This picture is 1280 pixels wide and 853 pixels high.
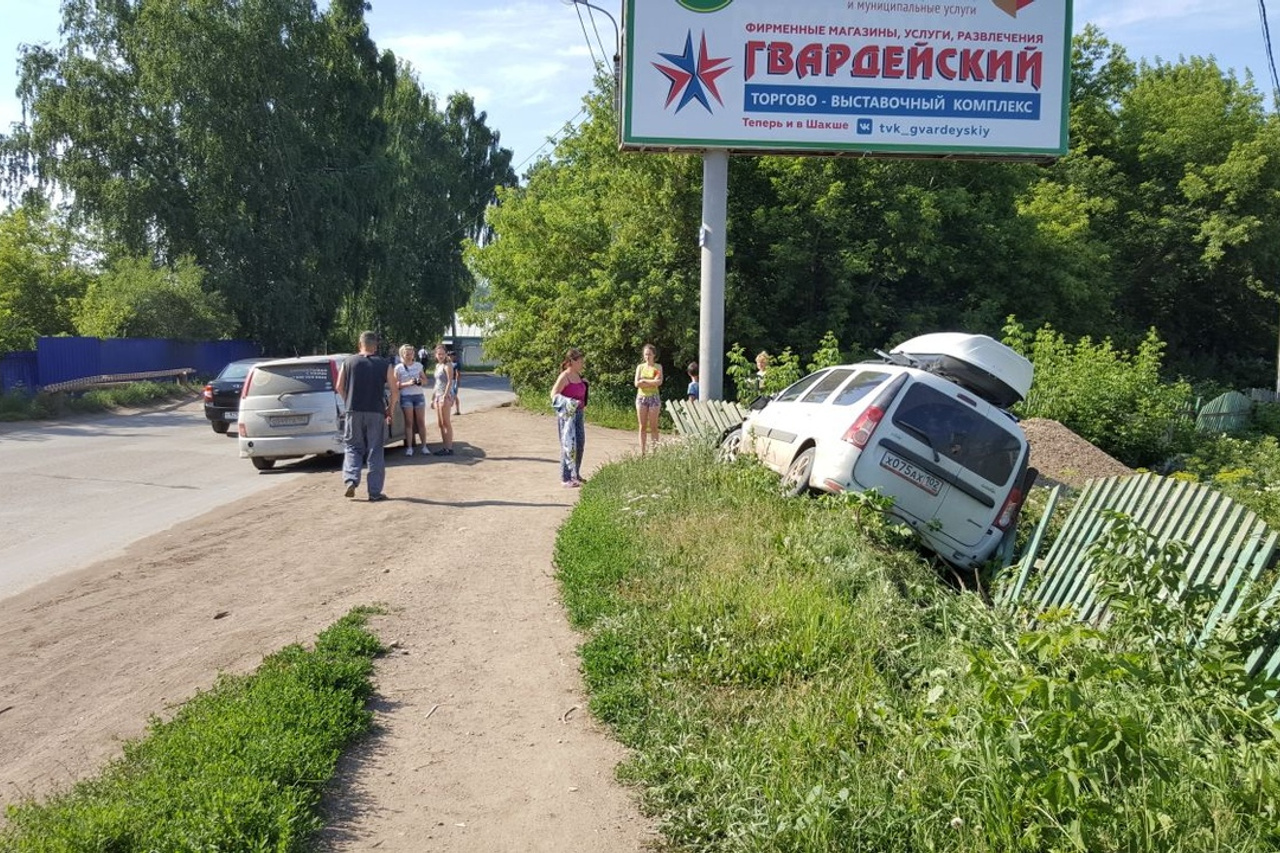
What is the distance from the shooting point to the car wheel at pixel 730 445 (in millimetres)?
10234

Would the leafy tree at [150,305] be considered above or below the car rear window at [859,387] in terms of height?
above

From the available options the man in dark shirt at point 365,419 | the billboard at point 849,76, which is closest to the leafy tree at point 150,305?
the billboard at point 849,76

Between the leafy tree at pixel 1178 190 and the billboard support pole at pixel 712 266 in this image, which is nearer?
the billboard support pole at pixel 712 266

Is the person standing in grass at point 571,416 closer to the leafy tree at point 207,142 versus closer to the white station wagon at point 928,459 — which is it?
the white station wagon at point 928,459

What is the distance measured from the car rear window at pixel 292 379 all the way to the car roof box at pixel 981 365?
7.82 metres

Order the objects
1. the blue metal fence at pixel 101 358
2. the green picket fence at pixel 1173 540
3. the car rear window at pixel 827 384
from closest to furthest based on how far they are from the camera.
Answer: the green picket fence at pixel 1173 540
the car rear window at pixel 827 384
the blue metal fence at pixel 101 358

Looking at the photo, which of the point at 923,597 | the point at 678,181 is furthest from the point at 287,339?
the point at 923,597

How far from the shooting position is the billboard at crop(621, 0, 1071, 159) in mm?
15734

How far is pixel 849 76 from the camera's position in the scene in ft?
52.6

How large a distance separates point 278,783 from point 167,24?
39204mm

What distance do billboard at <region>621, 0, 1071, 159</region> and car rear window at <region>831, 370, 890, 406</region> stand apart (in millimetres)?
7811

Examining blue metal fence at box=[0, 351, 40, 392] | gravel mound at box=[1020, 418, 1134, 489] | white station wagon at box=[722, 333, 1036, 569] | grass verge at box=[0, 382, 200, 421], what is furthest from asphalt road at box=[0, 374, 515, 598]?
gravel mound at box=[1020, 418, 1134, 489]

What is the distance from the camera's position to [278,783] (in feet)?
12.2

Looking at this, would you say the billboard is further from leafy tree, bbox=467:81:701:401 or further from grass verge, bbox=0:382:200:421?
grass verge, bbox=0:382:200:421
